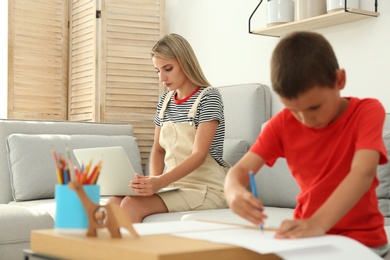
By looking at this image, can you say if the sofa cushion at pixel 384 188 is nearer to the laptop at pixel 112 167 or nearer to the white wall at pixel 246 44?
the white wall at pixel 246 44

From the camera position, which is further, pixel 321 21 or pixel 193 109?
pixel 321 21

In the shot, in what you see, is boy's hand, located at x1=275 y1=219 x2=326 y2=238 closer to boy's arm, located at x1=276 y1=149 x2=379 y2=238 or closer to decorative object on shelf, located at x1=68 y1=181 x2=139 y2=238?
boy's arm, located at x1=276 y1=149 x2=379 y2=238

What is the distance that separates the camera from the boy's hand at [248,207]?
4.28 feet

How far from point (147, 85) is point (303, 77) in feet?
9.24

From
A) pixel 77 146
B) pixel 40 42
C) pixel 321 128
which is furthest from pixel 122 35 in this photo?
pixel 321 128

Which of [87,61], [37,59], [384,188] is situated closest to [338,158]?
[384,188]

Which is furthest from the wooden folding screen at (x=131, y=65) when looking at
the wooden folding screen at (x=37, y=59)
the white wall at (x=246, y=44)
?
the wooden folding screen at (x=37, y=59)

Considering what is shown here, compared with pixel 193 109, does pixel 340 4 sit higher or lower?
higher

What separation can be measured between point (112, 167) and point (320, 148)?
1.16 metres

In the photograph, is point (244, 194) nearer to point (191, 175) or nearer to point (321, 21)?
point (191, 175)

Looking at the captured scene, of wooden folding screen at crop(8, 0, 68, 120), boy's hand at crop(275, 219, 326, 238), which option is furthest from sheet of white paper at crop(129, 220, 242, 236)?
wooden folding screen at crop(8, 0, 68, 120)

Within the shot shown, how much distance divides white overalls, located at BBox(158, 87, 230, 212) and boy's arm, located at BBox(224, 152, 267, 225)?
3.83 feet

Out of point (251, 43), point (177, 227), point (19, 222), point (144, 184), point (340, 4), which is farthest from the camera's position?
point (251, 43)

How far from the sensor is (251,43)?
140 inches
